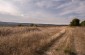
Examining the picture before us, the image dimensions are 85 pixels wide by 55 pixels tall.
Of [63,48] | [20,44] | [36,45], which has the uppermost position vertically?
[20,44]

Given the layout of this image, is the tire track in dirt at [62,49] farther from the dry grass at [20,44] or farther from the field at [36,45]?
the dry grass at [20,44]

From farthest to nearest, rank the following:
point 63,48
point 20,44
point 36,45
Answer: point 63,48, point 36,45, point 20,44

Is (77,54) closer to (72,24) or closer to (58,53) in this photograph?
(58,53)

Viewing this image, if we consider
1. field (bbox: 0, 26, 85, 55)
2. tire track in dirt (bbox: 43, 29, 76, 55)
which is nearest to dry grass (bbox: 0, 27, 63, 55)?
field (bbox: 0, 26, 85, 55)

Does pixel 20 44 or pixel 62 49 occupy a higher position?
pixel 20 44

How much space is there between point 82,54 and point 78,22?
7752 cm

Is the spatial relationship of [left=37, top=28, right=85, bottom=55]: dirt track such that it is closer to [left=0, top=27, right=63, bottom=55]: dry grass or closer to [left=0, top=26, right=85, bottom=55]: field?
[left=0, top=26, right=85, bottom=55]: field

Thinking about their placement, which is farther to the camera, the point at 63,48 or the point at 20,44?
the point at 63,48

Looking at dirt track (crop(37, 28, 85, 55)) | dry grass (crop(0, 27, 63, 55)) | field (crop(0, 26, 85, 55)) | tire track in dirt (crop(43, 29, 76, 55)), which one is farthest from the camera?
dirt track (crop(37, 28, 85, 55))

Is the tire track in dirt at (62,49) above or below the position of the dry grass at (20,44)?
below

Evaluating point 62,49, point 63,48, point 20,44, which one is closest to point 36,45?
point 20,44

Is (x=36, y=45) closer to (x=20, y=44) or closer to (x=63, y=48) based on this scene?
(x=20, y=44)

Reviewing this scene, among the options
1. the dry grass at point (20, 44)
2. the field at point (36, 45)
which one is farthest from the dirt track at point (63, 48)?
the dry grass at point (20, 44)

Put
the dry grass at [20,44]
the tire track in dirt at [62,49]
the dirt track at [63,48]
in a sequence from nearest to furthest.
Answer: the dry grass at [20,44], the tire track in dirt at [62,49], the dirt track at [63,48]
